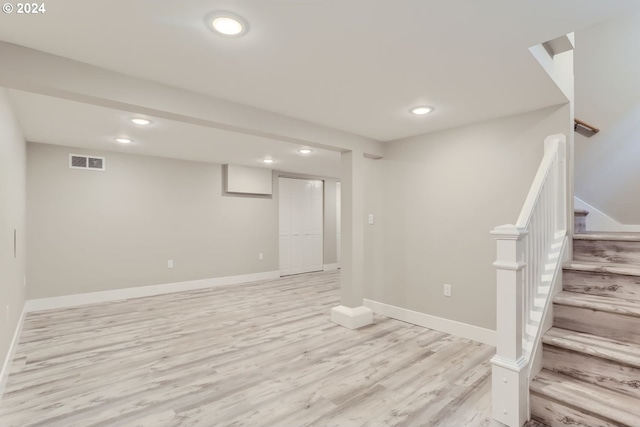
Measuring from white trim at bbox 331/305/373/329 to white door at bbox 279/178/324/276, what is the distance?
3269mm

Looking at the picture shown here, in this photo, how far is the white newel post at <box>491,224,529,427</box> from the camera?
177cm

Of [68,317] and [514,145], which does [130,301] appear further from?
[514,145]

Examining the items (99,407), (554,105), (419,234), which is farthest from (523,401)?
(99,407)

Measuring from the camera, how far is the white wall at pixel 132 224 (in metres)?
4.25

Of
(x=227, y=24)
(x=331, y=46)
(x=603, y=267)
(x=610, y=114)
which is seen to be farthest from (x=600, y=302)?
(x=227, y=24)

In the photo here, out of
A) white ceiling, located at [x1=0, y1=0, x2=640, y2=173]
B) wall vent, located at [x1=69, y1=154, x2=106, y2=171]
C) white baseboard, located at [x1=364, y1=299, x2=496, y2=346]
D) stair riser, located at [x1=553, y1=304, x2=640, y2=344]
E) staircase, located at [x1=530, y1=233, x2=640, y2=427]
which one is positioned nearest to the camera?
white ceiling, located at [x1=0, y1=0, x2=640, y2=173]

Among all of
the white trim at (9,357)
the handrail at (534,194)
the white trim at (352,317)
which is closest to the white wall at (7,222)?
the white trim at (9,357)

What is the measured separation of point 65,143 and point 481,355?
5.52m

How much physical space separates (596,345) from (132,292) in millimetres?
5484

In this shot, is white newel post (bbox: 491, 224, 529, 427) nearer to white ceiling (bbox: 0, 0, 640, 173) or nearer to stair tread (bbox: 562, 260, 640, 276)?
stair tread (bbox: 562, 260, 640, 276)

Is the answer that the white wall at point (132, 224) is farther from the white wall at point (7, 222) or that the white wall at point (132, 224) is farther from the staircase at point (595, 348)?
the staircase at point (595, 348)

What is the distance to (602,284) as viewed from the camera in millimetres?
2197

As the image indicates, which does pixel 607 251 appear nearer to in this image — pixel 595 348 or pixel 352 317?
pixel 595 348

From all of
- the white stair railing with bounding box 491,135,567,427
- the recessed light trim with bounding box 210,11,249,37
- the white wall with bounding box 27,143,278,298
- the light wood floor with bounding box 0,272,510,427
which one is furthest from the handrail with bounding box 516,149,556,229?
the white wall with bounding box 27,143,278,298
